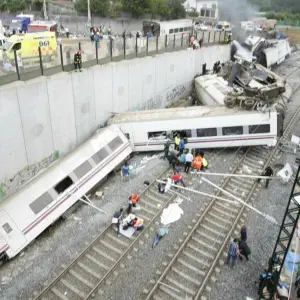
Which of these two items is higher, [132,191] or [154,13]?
[154,13]

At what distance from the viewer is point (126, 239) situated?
13828 millimetres

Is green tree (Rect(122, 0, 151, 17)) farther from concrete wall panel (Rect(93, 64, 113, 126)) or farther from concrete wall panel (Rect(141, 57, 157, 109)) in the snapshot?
concrete wall panel (Rect(93, 64, 113, 126))

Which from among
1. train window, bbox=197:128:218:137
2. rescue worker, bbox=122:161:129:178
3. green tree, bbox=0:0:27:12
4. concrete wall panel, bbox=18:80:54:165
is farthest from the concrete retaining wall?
green tree, bbox=0:0:27:12

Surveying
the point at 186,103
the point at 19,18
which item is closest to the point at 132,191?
the point at 186,103

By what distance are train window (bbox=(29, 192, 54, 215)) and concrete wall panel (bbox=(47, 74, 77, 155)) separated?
11.8ft

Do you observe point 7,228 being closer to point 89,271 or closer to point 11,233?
point 11,233

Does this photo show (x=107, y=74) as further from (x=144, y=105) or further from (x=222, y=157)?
(x=222, y=157)

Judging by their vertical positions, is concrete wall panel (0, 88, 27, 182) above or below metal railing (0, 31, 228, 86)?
below

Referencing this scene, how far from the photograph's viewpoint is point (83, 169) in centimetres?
1677

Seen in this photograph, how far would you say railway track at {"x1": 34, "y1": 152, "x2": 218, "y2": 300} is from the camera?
1152 centimetres

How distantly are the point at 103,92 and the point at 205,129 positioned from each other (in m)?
6.53

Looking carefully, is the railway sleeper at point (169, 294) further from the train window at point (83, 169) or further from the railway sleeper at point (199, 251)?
the train window at point (83, 169)

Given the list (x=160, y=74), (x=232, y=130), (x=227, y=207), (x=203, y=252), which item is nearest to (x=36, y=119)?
(x=203, y=252)

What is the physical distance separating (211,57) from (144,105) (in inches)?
487
